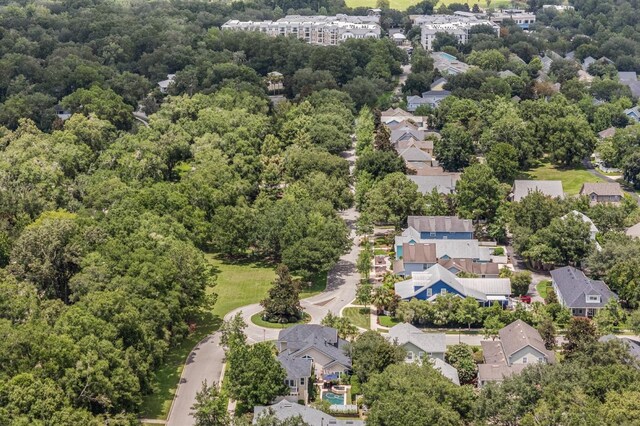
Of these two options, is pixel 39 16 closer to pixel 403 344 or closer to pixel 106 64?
pixel 106 64

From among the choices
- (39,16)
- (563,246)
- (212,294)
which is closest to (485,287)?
(563,246)

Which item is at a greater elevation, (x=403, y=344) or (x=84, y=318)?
(x=84, y=318)

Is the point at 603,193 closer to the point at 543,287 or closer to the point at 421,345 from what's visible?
the point at 543,287

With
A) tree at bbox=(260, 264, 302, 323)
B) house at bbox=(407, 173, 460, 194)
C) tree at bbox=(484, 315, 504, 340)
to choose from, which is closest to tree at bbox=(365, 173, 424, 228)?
house at bbox=(407, 173, 460, 194)

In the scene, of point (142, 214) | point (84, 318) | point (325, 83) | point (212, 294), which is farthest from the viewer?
point (325, 83)

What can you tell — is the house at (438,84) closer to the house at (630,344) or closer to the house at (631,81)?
the house at (631,81)

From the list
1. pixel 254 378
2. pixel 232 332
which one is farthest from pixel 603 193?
pixel 254 378

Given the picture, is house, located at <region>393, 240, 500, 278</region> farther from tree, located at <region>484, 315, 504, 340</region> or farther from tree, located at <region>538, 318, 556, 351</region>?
tree, located at <region>538, 318, 556, 351</region>
